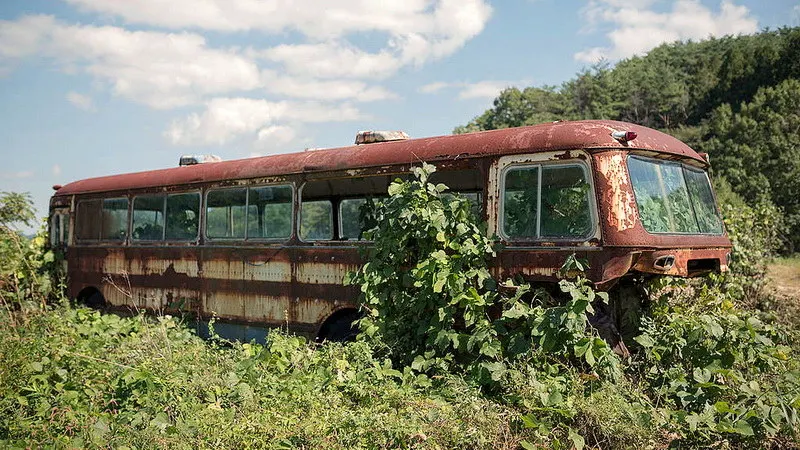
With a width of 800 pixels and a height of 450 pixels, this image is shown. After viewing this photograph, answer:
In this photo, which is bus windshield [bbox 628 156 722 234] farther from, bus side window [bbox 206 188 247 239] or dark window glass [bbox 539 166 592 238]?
bus side window [bbox 206 188 247 239]

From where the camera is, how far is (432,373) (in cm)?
638

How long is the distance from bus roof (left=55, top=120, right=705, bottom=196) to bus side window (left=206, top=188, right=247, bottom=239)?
0.22m

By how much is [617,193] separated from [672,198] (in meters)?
0.95

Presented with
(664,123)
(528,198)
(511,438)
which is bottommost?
(511,438)

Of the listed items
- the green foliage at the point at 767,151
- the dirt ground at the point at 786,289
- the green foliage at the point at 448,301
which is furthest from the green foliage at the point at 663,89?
the green foliage at the point at 448,301

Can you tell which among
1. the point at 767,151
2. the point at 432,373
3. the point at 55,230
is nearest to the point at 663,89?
the point at 767,151

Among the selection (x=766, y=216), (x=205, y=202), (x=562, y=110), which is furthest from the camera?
(x=562, y=110)

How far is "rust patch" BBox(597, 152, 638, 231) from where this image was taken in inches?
235

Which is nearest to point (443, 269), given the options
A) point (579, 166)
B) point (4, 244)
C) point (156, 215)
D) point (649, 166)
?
point (579, 166)

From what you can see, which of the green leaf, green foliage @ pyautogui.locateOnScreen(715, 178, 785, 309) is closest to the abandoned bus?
the green leaf

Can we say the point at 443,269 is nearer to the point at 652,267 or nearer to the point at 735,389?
the point at 652,267

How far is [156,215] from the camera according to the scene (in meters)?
10.3

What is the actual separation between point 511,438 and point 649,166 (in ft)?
9.93

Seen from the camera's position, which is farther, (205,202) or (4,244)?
(4,244)
